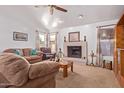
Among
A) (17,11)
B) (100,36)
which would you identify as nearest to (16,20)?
(17,11)

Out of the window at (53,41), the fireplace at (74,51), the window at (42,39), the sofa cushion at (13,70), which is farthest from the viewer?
the window at (53,41)

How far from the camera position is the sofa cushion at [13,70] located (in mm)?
Answer: 1513

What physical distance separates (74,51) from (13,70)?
19.1ft

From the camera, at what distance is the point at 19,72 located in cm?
153

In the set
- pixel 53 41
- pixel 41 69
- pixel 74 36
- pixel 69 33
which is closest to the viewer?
pixel 41 69

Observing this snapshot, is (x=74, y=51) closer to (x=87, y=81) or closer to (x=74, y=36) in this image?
(x=74, y=36)

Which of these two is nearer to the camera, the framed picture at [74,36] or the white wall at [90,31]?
the white wall at [90,31]

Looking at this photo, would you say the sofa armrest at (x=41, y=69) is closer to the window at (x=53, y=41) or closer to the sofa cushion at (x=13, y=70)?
the sofa cushion at (x=13, y=70)

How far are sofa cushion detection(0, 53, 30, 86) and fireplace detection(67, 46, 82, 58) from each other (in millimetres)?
5492

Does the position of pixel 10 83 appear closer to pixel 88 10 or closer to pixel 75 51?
pixel 88 10

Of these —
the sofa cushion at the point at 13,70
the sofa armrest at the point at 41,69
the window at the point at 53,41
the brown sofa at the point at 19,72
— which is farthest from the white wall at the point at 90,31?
the sofa cushion at the point at 13,70

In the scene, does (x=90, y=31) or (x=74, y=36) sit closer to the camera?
(x=90, y=31)

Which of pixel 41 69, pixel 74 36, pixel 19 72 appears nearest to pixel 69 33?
pixel 74 36

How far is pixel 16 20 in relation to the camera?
20.5ft
